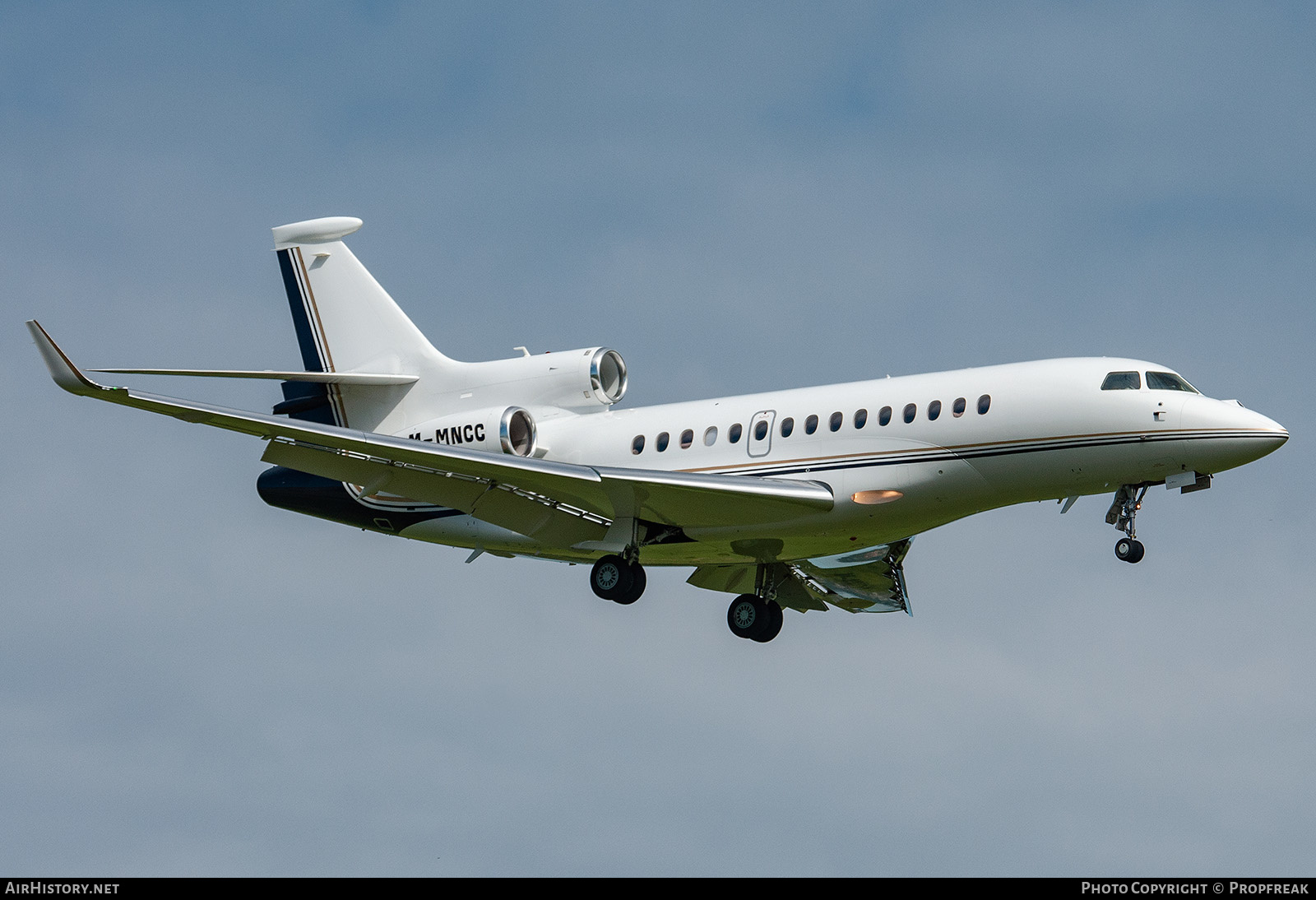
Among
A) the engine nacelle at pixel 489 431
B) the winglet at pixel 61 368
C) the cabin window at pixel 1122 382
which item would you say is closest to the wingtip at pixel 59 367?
the winglet at pixel 61 368

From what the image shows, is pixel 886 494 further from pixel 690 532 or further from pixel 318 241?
pixel 318 241

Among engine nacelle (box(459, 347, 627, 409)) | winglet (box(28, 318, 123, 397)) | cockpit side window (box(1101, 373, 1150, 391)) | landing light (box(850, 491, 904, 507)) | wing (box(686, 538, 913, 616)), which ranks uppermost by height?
engine nacelle (box(459, 347, 627, 409))

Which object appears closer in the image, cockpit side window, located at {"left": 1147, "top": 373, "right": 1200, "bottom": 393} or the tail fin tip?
cockpit side window, located at {"left": 1147, "top": 373, "right": 1200, "bottom": 393}

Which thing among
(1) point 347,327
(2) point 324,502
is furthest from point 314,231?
(2) point 324,502

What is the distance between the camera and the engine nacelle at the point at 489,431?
28703mm

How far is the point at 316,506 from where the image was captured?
99.8 ft

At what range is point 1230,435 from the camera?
24969 millimetres

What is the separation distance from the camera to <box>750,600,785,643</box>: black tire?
30766 millimetres

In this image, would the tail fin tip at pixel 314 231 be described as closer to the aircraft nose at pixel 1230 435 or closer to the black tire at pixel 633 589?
the black tire at pixel 633 589

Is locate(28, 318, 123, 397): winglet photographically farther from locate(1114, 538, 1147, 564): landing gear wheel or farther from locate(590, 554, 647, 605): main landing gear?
locate(1114, 538, 1147, 564): landing gear wheel

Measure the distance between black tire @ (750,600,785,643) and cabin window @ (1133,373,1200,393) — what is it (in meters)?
8.39

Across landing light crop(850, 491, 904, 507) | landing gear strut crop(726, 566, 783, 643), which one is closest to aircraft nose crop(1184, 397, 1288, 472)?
landing light crop(850, 491, 904, 507)
